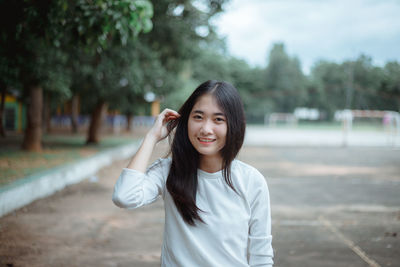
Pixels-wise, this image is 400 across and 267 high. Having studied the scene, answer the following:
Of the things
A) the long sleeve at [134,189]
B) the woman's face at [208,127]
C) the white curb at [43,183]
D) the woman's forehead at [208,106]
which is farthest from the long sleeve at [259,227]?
the white curb at [43,183]

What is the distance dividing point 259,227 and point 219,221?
0.67 feet

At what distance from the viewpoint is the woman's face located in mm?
2006

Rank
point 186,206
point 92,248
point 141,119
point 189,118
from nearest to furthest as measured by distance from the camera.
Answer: point 186,206 → point 189,118 → point 92,248 → point 141,119

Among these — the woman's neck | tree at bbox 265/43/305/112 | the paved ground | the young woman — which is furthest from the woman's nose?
tree at bbox 265/43/305/112

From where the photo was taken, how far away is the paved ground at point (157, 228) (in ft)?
14.1

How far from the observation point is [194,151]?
212cm

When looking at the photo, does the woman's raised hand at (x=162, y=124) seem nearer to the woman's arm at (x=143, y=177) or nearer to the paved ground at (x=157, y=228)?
the woman's arm at (x=143, y=177)

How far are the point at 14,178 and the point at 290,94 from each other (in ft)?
205

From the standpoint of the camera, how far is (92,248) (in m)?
4.61

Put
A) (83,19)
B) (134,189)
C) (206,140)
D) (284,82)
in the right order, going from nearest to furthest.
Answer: (134,189), (206,140), (83,19), (284,82)

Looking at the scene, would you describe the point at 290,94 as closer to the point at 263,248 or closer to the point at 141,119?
the point at 141,119

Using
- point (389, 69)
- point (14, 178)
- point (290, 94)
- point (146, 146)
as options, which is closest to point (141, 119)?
point (389, 69)

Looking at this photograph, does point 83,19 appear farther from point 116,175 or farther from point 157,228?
point 116,175

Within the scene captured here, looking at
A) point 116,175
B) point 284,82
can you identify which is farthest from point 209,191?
point 284,82
